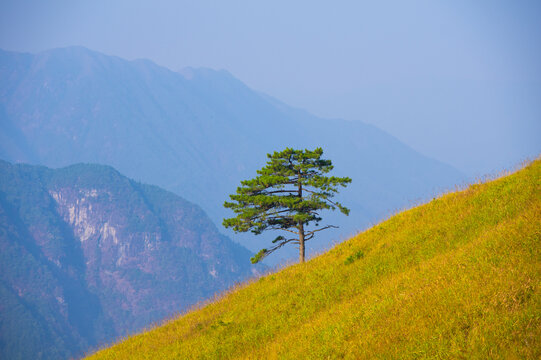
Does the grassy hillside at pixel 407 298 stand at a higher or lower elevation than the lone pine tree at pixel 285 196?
Answer: lower

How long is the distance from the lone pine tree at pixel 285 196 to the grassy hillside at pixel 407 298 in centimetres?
769

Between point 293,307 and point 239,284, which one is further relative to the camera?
point 239,284

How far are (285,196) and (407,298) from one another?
16430 millimetres

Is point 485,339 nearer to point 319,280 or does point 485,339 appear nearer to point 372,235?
→ point 319,280

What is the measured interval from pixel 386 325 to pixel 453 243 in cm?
530

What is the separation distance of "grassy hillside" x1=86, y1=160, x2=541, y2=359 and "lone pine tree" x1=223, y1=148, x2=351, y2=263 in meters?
7.69

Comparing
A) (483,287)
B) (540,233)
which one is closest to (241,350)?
(483,287)

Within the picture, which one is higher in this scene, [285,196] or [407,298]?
[285,196]

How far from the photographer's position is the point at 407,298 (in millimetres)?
11086

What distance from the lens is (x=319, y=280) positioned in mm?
16312

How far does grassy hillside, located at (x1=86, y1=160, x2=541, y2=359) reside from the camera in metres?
9.09

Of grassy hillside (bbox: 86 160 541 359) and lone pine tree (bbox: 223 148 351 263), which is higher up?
lone pine tree (bbox: 223 148 351 263)

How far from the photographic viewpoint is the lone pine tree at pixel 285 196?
27.1m

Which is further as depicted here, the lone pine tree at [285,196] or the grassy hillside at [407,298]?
the lone pine tree at [285,196]
